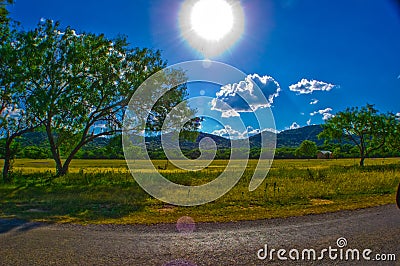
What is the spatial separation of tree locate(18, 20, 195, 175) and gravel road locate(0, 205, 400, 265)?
752 inches

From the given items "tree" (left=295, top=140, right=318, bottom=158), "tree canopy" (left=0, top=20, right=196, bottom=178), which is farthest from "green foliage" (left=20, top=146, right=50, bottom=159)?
"tree" (left=295, top=140, right=318, bottom=158)

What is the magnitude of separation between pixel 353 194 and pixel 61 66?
84.9ft

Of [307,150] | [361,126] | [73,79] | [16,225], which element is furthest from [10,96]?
[307,150]

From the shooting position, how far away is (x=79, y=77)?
29453 millimetres

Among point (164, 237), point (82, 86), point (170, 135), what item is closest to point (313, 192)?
point (164, 237)

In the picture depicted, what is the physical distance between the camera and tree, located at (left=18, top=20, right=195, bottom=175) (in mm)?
28172

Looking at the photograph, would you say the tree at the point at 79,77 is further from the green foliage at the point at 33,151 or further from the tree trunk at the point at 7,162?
the green foliage at the point at 33,151

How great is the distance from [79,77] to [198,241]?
82.3 feet

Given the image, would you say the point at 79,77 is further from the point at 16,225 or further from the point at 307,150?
the point at 307,150

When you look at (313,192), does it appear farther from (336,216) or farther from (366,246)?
(366,246)

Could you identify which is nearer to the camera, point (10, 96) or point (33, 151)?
point (10, 96)

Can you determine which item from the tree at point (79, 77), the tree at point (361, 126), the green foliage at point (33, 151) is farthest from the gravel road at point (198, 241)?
the green foliage at point (33, 151)

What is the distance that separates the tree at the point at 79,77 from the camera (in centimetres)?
2817

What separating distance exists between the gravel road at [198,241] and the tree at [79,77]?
62.7ft
